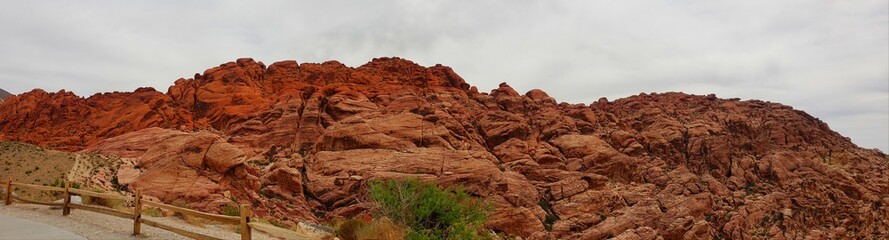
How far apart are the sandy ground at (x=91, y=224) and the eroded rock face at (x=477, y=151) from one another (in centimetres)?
1352

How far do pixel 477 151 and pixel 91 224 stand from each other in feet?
128

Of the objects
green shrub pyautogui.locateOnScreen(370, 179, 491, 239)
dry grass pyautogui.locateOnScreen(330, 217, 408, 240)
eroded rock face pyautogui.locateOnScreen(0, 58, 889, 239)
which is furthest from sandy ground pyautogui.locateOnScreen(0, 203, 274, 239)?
eroded rock face pyautogui.locateOnScreen(0, 58, 889, 239)

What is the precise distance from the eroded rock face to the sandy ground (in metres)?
13.5

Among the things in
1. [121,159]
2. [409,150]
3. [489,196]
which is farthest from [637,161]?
[121,159]

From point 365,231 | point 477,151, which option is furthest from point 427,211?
point 477,151

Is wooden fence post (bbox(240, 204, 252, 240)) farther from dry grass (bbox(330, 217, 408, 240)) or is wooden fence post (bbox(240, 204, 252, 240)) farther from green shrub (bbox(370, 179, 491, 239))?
green shrub (bbox(370, 179, 491, 239))

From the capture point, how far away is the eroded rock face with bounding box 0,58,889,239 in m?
41.1

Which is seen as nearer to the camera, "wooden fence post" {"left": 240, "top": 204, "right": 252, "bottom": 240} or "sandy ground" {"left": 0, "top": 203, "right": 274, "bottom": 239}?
"wooden fence post" {"left": 240, "top": 204, "right": 252, "bottom": 240}

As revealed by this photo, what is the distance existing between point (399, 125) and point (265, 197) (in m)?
18.0

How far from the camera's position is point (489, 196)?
42.7 meters

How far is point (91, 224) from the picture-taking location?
14.7 meters

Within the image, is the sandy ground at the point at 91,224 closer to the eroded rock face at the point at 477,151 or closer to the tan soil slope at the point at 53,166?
the tan soil slope at the point at 53,166

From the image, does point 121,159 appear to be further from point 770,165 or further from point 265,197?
point 770,165

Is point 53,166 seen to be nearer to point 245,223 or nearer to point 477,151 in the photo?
point 245,223
